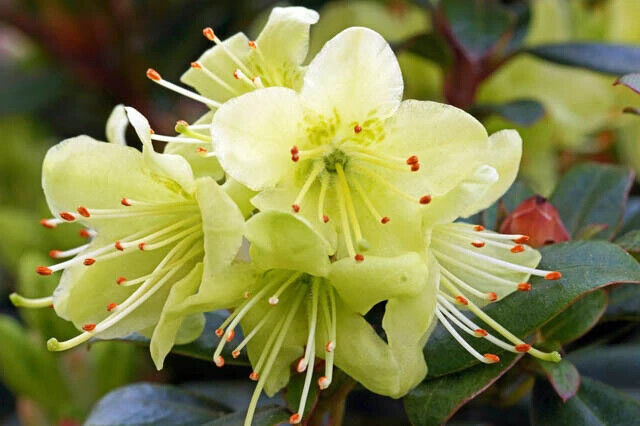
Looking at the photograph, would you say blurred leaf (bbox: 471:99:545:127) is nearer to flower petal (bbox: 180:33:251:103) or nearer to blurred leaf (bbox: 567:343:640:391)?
blurred leaf (bbox: 567:343:640:391)

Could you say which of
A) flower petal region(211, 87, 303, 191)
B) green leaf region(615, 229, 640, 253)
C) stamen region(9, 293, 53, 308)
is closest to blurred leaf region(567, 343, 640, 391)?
green leaf region(615, 229, 640, 253)

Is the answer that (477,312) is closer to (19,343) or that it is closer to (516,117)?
(516,117)

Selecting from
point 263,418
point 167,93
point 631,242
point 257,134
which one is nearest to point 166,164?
point 257,134

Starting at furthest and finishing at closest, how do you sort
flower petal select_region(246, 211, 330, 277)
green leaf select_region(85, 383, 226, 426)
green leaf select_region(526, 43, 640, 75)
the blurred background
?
the blurred background < green leaf select_region(526, 43, 640, 75) < green leaf select_region(85, 383, 226, 426) < flower petal select_region(246, 211, 330, 277)

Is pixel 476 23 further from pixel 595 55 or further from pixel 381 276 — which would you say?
pixel 381 276

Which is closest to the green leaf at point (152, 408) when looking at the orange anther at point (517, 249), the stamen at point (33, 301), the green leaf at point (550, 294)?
the stamen at point (33, 301)

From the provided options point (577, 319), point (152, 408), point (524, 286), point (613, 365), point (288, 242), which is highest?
point (288, 242)

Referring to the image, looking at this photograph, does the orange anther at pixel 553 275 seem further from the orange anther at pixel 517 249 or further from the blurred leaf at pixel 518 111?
the blurred leaf at pixel 518 111
